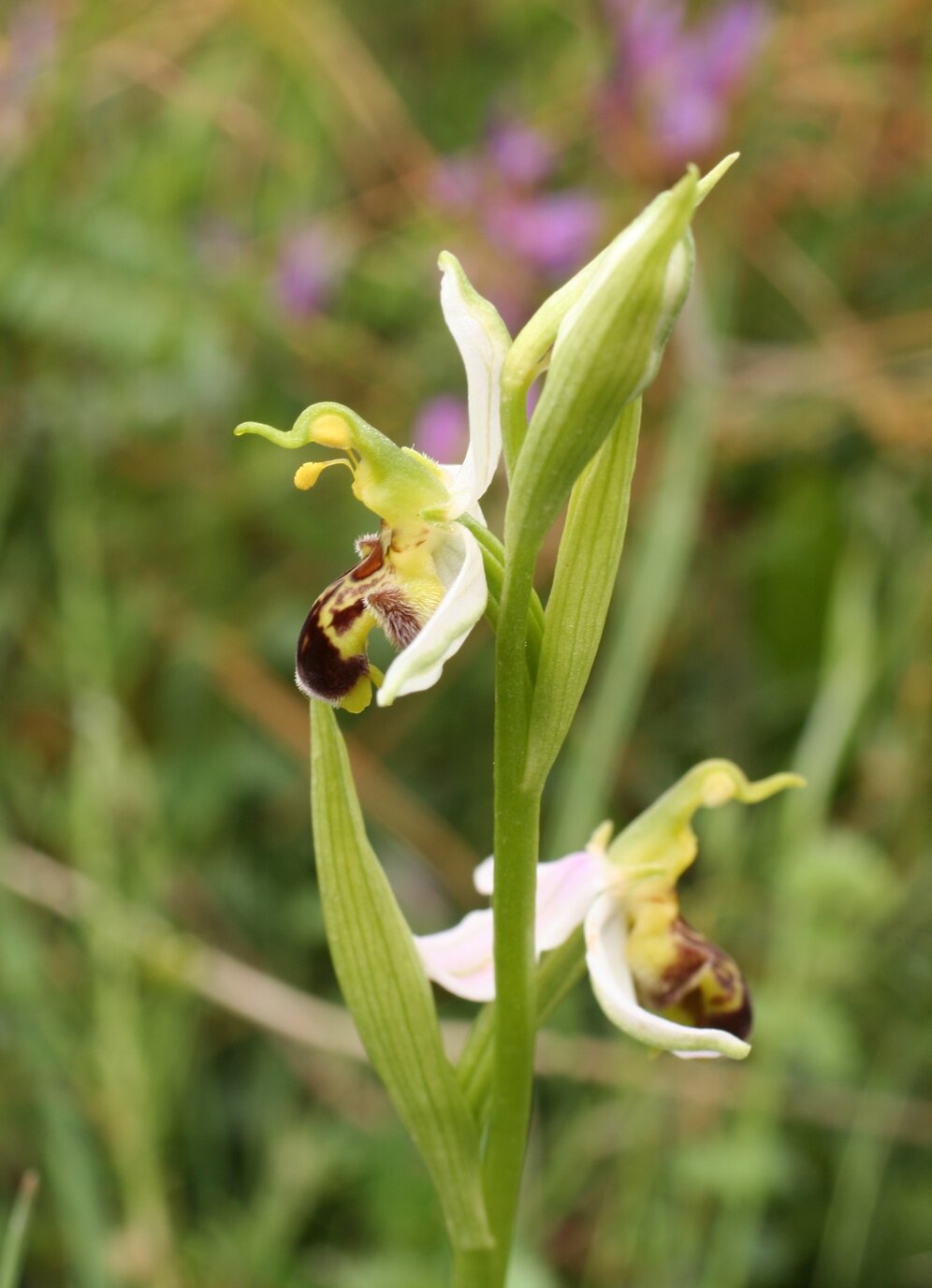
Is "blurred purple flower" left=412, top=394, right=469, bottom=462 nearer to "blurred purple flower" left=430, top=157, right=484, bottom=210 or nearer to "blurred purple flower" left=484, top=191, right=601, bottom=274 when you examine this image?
"blurred purple flower" left=484, top=191, right=601, bottom=274

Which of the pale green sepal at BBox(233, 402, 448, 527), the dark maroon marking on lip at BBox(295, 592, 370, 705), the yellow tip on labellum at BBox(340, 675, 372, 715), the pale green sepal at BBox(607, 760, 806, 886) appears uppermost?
the pale green sepal at BBox(233, 402, 448, 527)

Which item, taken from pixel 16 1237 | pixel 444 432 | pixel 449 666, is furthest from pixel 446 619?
pixel 449 666

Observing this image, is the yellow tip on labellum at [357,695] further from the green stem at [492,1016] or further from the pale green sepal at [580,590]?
the green stem at [492,1016]

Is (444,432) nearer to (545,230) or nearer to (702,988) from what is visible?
(545,230)

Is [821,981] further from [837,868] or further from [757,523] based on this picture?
[757,523]

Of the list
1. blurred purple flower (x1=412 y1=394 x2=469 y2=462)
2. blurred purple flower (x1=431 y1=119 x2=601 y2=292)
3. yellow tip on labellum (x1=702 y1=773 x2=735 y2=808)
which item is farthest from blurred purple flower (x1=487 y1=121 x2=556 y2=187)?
yellow tip on labellum (x1=702 y1=773 x2=735 y2=808)

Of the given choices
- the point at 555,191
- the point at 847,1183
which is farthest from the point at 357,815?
the point at 555,191
